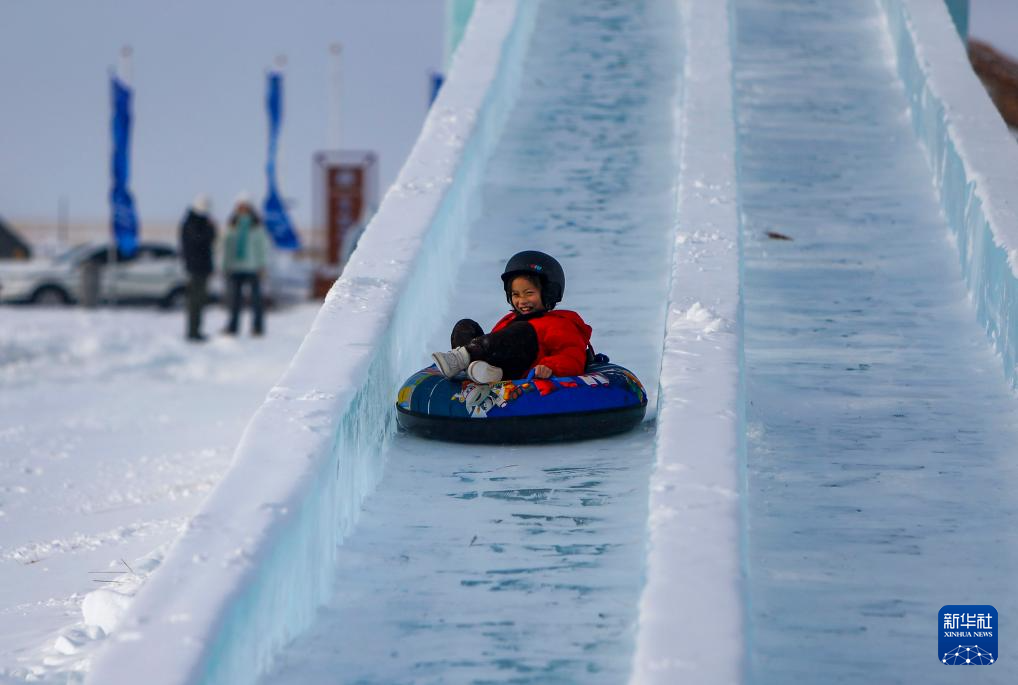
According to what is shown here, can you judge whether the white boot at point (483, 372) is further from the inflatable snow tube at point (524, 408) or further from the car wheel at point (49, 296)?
the car wheel at point (49, 296)

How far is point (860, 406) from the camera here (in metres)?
4.93

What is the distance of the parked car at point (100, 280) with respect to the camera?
2020 cm

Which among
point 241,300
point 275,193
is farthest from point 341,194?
point 241,300

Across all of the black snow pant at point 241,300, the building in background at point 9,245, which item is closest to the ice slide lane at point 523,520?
the black snow pant at point 241,300

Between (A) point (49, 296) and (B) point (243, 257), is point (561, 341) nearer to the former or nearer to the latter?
(B) point (243, 257)

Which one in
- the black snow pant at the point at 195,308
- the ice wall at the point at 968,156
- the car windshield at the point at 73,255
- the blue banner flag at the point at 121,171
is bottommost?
the car windshield at the point at 73,255

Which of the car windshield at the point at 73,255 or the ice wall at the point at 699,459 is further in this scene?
the car windshield at the point at 73,255

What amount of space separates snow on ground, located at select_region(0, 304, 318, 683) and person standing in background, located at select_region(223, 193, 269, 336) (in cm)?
33

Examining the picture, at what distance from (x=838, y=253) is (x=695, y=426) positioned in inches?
118

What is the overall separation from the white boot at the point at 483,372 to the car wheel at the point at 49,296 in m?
17.1

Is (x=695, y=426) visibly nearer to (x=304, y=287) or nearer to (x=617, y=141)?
(x=617, y=141)

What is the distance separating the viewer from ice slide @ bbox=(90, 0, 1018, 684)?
124 inches

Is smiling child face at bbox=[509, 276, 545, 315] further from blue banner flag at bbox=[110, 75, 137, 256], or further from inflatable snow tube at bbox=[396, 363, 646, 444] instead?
blue banner flag at bbox=[110, 75, 137, 256]

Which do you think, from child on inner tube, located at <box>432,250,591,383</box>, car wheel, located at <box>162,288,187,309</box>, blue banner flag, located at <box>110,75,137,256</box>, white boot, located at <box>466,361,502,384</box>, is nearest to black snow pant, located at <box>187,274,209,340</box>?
blue banner flag, located at <box>110,75,137,256</box>
